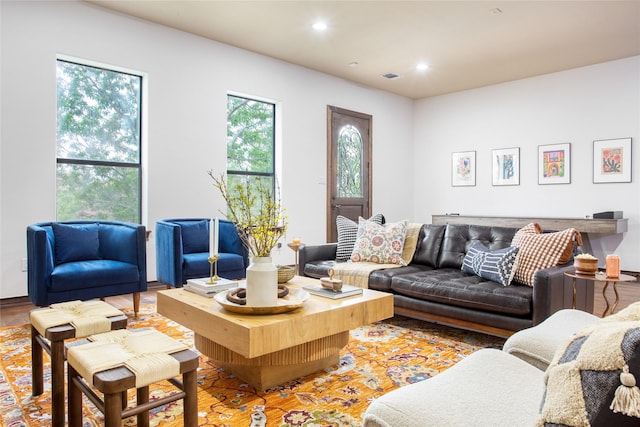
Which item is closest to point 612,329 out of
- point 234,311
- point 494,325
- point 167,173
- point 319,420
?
point 319,420

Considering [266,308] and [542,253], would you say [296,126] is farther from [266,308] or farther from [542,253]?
[266,308]

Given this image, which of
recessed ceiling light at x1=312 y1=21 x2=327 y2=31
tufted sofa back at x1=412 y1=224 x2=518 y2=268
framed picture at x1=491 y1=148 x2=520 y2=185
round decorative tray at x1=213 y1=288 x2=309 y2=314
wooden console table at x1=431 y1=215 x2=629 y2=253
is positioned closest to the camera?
round decorative tray at x1=213 y1=288 x2=309 y2=314

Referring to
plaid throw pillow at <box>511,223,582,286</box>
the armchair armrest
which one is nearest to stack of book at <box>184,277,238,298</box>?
the armchair armrest

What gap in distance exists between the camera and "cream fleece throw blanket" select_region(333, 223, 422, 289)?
11.3ft

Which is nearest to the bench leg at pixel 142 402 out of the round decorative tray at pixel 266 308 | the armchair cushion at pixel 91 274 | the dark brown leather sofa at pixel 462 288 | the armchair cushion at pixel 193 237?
the round decorative tray at pixel 266 308

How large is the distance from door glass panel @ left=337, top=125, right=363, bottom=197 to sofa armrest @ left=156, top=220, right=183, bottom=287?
10.9 feet

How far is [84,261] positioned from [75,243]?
0.16 meters

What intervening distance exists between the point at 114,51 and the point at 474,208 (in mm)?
5737

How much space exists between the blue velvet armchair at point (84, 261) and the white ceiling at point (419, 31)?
229 cm

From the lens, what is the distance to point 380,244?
3.79m

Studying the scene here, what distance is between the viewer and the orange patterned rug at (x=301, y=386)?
6.14 feet

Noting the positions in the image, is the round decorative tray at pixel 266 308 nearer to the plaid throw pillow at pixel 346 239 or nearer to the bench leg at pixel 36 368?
the bench leg at pixel 36 368

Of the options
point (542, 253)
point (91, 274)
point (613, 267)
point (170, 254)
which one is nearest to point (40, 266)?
point (91, 274)

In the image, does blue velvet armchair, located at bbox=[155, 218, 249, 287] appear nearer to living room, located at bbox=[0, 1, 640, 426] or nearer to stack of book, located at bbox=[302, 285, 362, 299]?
living room, located at bbox=[0, 1, 640, 426]
